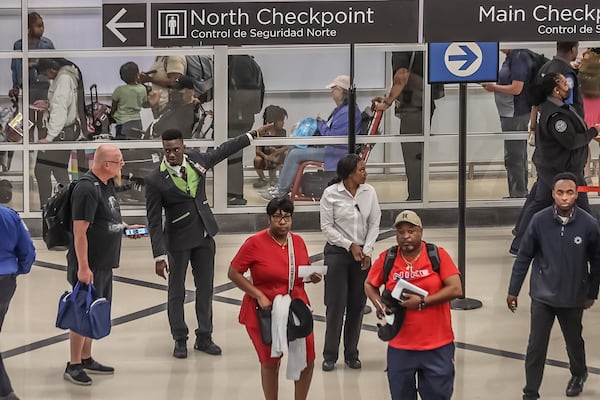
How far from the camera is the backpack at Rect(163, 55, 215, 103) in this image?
48.8 feet

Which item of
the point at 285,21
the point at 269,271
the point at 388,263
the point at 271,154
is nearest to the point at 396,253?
the point at 388,263

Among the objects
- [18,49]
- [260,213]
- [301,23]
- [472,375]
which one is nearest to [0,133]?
[18,49]

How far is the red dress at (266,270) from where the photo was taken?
26.7ft

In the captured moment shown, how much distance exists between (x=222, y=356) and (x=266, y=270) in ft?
7.34

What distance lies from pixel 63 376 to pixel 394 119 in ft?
21.8

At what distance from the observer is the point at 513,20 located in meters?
10.3

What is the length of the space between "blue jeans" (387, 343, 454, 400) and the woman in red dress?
31.1 inches

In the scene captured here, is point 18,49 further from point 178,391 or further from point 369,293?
point 369,293

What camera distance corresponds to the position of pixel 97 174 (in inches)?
364

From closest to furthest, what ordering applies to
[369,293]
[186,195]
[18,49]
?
1. [369,293]
2. [186,195]
3. [18,49]

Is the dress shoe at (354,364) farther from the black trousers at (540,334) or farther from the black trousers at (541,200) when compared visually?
the black trousers at (541,200)

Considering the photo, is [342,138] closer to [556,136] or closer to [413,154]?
[413,154]

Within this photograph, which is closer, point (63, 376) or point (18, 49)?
point (63, 376)

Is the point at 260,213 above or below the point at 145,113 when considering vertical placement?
below
